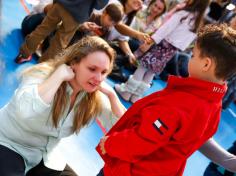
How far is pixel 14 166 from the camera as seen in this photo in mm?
1517

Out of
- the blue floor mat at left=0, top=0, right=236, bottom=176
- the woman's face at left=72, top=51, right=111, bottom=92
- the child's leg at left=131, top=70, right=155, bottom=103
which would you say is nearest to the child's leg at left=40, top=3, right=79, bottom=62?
the blue floor mat at left=0, top=0, right=236, bottom=176

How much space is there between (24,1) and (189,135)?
155 inches

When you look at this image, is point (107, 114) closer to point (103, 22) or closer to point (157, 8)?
point (103, 22)

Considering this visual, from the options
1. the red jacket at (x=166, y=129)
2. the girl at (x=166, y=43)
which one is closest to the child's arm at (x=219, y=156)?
the red jacket at (x=166, y=129)

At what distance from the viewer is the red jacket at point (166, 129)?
1.25 metres

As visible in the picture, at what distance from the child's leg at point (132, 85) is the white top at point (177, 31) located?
0.40 metres

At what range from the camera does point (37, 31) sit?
3.21m

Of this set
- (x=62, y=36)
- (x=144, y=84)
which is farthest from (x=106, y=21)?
(x=144, y=84)

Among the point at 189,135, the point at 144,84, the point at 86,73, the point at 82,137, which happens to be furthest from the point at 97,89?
the point at 144,84

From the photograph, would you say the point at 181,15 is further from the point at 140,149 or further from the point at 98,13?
the point at 140,149

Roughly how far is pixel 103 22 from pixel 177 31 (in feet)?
2.86

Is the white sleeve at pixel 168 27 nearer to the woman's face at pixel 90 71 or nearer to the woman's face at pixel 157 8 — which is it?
the woman's face at pixel 157 8

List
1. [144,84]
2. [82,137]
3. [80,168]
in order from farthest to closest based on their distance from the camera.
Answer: [144,84] → [82,137] → [80,168]

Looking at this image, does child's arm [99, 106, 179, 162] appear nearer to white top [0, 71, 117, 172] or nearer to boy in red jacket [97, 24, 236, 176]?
boy in red jacket [97, 24, 236, 176]
